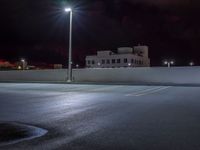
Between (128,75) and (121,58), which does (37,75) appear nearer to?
(128,75)

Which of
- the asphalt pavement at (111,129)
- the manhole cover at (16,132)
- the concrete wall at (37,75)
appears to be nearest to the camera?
the asphalt pavement at (111,129)

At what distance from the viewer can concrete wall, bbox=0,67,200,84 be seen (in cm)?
4031

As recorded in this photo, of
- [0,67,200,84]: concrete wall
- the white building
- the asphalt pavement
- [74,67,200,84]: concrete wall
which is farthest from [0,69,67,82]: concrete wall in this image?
the white building

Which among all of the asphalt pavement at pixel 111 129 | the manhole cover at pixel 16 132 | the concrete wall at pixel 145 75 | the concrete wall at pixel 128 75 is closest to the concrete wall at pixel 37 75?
the concrete wall at pixel 128 75

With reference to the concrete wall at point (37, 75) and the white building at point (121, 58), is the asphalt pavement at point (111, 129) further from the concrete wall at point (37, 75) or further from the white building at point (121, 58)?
the white building at point (121, 58)

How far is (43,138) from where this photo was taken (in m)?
7.51

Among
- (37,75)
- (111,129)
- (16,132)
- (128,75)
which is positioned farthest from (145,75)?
(16,132)

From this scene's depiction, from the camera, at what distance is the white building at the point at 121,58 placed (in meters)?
100

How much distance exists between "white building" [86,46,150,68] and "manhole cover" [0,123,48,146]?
3561 inches

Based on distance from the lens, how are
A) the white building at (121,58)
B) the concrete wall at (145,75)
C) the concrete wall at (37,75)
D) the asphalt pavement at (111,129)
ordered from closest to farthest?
the asphalt pavement at (111,129), the concrete wall at (145,75), the concrete wall at (37,75), the white building at (121,58)

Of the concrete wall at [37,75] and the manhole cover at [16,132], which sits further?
the concrete wall at [37,75]

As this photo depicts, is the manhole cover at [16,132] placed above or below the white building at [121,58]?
below

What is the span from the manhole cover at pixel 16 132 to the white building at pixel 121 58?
90.5 metres

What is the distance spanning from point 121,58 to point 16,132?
9326cm
